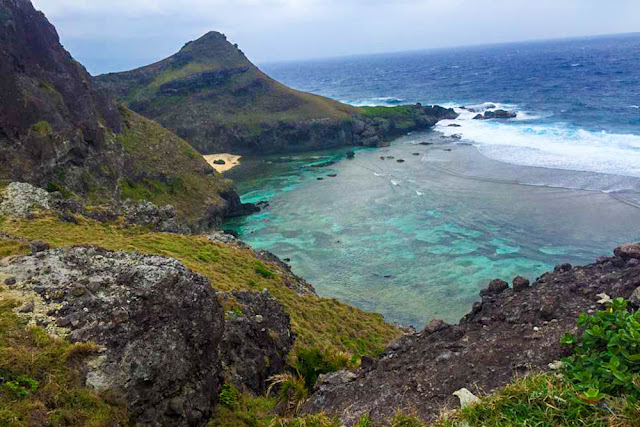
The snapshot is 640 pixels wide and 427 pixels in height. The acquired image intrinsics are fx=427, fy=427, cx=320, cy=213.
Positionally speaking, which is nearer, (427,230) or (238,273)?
(238,273)

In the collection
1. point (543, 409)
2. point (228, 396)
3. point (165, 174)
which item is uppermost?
point (543, 409)

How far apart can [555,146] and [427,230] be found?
4009 cm

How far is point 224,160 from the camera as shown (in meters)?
90.4

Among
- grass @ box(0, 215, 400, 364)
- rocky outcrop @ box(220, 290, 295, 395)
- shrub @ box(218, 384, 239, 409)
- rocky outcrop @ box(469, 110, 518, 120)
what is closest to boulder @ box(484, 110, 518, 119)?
rocky outcrop @ box(469, 110, 518, 120)

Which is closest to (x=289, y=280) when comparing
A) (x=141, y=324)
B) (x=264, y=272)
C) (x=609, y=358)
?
(x=264, y=272)

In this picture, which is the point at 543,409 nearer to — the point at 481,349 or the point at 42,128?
the point at 481,349

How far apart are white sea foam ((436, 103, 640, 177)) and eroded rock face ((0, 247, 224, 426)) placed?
2341 inches

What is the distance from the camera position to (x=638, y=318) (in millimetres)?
8234

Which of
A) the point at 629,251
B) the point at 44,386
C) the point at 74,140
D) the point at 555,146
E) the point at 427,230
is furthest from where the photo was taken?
the point at 555,146

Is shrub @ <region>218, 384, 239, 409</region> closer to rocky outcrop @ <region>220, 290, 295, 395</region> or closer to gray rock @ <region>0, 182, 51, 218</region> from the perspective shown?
rocky outcrop @ <region>220, 290, 295, 395</region>

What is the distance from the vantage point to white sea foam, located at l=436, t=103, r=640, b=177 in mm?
59750

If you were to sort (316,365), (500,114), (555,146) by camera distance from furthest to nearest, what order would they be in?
(500,114) → (555,146) → (316,365)

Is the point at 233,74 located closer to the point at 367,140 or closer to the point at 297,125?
the point at 297,125

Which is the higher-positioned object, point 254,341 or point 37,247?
point 37,247
